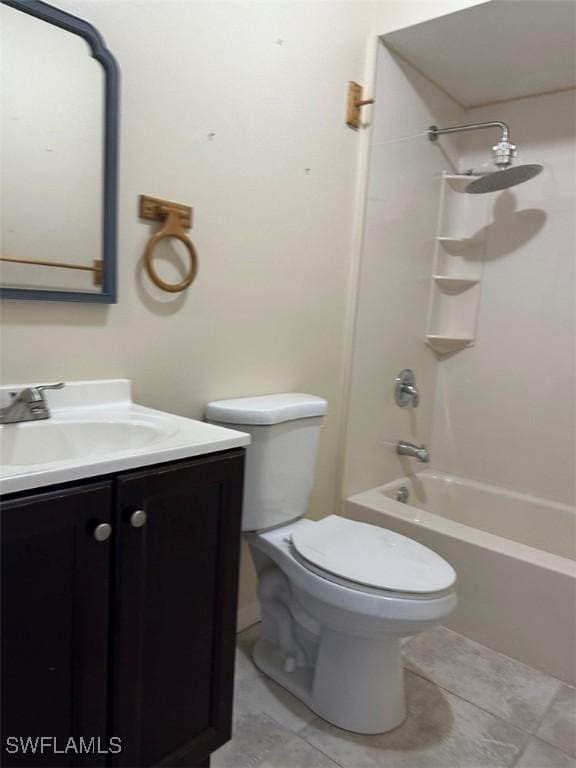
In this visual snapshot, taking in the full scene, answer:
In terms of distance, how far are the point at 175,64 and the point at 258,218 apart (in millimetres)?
468

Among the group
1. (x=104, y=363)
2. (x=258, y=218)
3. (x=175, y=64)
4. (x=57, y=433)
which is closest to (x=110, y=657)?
(x=57, y=433)

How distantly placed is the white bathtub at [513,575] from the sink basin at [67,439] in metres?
1.16

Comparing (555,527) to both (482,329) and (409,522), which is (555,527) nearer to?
(409,522)

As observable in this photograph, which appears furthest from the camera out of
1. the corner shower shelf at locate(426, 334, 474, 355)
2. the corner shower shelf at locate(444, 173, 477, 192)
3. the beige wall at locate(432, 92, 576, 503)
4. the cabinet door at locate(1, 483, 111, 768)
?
the corner shower shelf at locate(426, 334, 474, 355)

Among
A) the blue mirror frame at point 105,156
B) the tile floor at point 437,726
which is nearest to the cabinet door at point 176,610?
the tile floor at point 437,726

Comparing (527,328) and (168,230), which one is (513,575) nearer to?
(527,328)

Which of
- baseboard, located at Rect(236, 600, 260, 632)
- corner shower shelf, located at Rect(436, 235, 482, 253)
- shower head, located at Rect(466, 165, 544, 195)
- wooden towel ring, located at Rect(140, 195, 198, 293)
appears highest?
shower head, located at Rect(466, 165, 544, 195)

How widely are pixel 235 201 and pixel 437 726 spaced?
160cm

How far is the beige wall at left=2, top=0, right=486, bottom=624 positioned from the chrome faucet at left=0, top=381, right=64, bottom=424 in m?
0.05

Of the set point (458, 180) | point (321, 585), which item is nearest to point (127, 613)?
point (321, 585)

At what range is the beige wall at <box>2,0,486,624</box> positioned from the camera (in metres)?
1.29

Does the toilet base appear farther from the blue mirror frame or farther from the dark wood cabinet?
the blue mirror frame

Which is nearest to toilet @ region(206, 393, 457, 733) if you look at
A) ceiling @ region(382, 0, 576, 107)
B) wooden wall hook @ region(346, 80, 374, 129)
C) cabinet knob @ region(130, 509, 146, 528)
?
cabinet knob @ region(130, 509, 146, 528)

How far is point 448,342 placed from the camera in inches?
102
